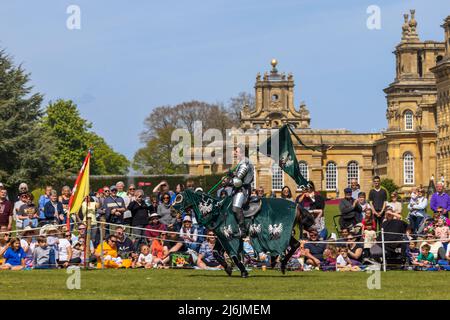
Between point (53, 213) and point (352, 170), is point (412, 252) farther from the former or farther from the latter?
point (352, 170)

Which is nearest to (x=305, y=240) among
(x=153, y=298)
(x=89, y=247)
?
(x=89, y=247)

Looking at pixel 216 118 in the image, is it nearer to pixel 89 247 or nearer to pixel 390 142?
pixel 390 142

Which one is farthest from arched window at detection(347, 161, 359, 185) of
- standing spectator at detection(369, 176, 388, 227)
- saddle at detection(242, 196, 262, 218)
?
saddle at detection(242, 196, 262, 218)

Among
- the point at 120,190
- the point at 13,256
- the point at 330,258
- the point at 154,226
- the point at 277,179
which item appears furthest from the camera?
the point at 277,179

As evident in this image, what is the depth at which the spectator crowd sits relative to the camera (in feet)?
90.8

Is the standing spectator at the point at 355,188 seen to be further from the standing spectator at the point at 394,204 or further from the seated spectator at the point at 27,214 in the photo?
the seated spectator at the point at 27,214

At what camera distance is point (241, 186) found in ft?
78.5

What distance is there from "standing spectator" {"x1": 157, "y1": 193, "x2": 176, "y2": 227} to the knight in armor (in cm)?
652

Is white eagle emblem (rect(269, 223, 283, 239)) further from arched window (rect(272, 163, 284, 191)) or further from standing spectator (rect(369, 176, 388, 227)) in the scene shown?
arched window (rect(272, 163, 284, 191))

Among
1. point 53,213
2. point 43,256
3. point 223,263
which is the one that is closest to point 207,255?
point 43,256

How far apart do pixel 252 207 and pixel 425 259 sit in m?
5.33
